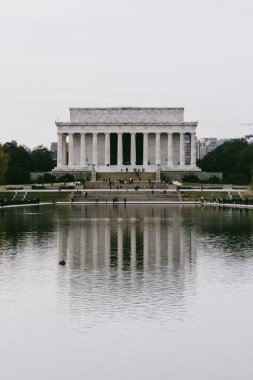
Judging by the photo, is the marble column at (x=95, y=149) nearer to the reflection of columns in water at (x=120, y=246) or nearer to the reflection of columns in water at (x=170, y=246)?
the reflection of columns in water at (x=120, y=246)

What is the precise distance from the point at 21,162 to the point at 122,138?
16.8 metres

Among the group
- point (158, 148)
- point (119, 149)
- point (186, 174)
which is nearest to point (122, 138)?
point (119, 149)

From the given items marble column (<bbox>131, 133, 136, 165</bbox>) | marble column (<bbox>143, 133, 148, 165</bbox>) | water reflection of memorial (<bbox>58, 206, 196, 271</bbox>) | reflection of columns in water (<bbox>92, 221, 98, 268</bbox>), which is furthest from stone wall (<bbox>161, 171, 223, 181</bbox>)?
reflection of columns in water (<bbox>92, 221, 98, 268</bbox>)

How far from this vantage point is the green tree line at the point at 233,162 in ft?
400

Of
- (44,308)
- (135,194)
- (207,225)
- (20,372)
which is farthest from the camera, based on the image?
(135,194)

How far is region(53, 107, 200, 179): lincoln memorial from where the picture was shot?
444ft

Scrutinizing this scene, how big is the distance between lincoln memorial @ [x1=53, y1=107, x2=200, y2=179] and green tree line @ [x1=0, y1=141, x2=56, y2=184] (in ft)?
18.9

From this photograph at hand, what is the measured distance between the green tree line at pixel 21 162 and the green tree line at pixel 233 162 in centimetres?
2801

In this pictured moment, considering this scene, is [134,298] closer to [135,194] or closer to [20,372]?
[20,372]

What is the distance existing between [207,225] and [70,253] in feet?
61.4

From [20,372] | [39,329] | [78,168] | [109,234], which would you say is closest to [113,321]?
[39,329]

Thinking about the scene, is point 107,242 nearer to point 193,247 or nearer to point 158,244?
point 158,244

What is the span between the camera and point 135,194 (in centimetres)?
9550

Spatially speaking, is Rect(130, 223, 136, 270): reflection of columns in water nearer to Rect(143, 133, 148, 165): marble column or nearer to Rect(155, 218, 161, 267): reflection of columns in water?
Rect(155, 218, 161, 267): reflection of columns in water
